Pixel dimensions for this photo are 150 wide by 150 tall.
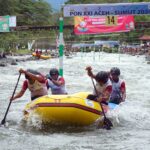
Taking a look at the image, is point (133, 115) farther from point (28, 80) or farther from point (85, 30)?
point (85, 30)

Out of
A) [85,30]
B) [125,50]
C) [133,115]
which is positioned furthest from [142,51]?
[133,115]

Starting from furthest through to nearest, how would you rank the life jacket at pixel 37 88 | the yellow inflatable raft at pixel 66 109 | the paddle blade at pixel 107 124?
the life jacket at pixel 37 88 → the paddle blade at pixel 107 124 → the yellow inflatable raft at pixel 66 109

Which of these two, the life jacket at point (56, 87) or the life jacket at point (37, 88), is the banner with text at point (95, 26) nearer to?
the life jacket at point (56, 87)

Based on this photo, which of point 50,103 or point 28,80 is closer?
point 50,103

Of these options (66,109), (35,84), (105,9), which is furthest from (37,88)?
(105,9)

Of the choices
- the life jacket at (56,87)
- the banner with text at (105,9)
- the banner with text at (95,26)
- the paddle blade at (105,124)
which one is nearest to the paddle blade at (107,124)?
the paddle blade at (105,124)

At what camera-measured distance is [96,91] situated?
36.8ft

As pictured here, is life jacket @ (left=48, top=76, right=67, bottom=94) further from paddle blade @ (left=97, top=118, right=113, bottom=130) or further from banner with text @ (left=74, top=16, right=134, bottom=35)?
banner with text @ (left=74, top=16, right=134, bottom=35)

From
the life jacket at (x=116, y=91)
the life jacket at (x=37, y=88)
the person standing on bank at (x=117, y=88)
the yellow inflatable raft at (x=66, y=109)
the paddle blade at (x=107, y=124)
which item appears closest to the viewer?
the yellow inflatable raft at (x=66, y=109)

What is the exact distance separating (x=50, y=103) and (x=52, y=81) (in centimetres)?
117

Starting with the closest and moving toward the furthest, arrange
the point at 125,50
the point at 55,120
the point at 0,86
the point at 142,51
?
the point at 55,120 → the point at 0,86 → the point at 142,51 → the point at 125,50

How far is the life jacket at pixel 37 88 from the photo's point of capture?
1139 centimetres

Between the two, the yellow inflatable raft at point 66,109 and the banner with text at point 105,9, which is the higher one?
the banner with text at point 105,9

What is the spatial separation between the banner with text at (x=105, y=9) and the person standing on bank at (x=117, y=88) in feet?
13.4
